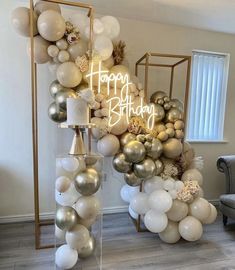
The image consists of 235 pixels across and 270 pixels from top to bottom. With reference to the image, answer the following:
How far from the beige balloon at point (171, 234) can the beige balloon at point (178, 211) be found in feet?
0.27

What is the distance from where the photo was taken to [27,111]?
98.7 inches

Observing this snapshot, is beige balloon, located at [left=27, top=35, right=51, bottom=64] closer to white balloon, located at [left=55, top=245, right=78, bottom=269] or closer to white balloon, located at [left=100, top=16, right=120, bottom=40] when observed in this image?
white balloon, located at [left=100, top=16, right=120, bottom=40]

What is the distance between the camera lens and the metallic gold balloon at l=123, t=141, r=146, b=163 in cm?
202

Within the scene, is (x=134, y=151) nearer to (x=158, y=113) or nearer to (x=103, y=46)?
(x=158, y=113)

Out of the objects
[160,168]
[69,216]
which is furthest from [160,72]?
[69,216]

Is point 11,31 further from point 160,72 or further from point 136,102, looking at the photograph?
point 160,72

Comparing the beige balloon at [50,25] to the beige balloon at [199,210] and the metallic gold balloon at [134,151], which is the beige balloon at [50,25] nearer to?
the metallic gold balloon at [134,151]

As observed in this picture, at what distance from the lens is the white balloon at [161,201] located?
208cm

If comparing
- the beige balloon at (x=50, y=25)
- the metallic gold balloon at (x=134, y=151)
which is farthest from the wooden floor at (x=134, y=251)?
the beige balloon at (x=50, y=25)

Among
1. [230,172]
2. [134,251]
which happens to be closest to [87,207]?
[134,251]

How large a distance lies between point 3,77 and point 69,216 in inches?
66.4

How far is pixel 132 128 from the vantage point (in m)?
2.17

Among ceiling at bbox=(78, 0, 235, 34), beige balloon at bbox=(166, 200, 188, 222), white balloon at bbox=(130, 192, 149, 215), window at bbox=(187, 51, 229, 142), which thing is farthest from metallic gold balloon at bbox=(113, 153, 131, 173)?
ceiling at bbox=(78, 0, 235, 34)

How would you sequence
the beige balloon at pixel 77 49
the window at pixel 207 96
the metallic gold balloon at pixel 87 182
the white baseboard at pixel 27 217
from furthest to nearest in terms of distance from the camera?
1. the window at pixel 207 96
2. the white baseboard at pixel 27 217
3. the beige balloon at pixel 77 49
4. the metallic gold balloon at pixel 87 182
